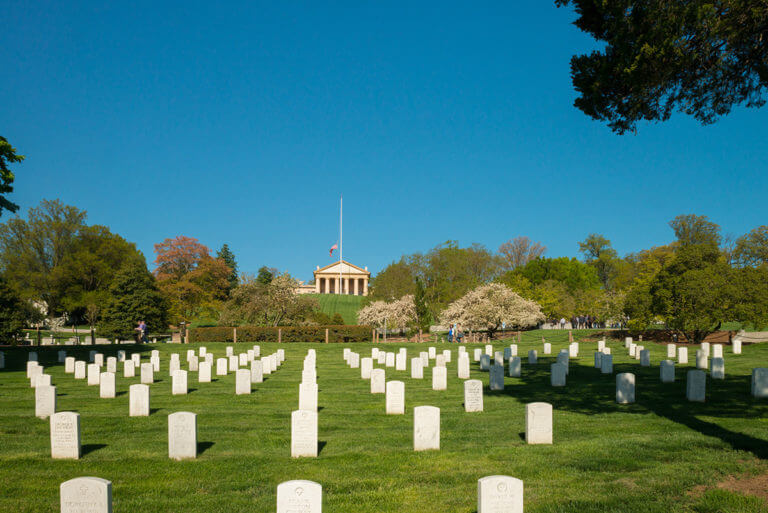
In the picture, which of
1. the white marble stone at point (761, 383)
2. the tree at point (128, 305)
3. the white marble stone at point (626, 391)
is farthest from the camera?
the tree at point (128, 305)

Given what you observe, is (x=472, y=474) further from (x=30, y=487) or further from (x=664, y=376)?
(x=664, y=376)

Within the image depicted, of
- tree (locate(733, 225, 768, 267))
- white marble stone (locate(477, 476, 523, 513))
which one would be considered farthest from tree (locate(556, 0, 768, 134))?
tree (locate(733, 225, 768, 267))

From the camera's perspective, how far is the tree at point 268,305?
50750 mm

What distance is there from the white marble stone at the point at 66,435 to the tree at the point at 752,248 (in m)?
68.6

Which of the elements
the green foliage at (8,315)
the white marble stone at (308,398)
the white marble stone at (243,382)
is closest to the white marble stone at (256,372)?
the white marble stone at (243,382)

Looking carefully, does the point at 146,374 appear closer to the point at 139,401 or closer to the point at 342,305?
the point at 139,401

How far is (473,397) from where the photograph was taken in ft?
45.6

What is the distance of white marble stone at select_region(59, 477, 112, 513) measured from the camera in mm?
5535

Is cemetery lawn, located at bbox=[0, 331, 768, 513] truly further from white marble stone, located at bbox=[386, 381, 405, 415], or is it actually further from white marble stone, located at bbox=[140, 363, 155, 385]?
white marble stone, located at bbox=[140, 363, 155, 385]

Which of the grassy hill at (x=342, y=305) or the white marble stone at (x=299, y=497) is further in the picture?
the grassy hill at (x=342, y=305)

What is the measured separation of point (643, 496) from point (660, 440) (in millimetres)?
3247

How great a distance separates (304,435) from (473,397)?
565cm

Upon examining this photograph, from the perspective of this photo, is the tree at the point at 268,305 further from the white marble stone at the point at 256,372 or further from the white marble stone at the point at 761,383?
the white marble stone at the point at 761,383

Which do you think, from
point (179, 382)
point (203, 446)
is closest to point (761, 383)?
point (203, 446)
